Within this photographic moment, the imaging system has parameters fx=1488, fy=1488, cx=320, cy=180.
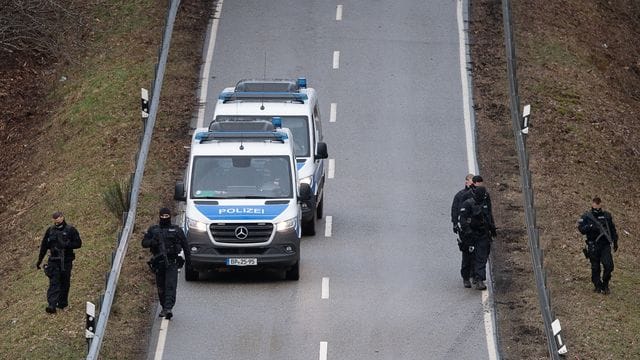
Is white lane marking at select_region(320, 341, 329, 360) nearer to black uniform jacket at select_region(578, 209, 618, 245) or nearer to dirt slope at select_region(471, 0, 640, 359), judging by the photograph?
dirt slope at select_region(471, 0, 640, 359)

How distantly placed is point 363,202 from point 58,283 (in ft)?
28.1

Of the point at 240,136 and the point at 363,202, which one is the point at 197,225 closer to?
the point at 240,136

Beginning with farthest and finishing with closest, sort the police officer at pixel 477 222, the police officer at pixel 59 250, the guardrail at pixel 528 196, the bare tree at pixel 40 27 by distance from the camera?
the bare tree at pixel 40 27 → the police officer at pixel 477 222 → the police officer at pixel 59 250 → the guardrail at pixel 528 196

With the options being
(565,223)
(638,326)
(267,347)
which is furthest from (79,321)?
(565,223)

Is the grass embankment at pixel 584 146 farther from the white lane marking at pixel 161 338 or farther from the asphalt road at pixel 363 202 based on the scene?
the white lane marking at pixel 161 338

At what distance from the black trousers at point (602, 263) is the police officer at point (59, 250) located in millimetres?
8485

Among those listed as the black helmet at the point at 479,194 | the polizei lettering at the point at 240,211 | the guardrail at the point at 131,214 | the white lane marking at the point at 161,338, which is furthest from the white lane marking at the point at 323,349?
the black helmet at the point at 479,194

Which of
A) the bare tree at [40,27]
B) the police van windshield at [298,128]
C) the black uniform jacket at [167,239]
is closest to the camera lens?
the black uniform jacket at [167,239]

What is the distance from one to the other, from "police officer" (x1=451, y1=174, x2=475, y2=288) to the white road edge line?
43cm

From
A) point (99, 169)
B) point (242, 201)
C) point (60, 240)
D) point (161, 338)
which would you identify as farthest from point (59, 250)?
point (99, 169)

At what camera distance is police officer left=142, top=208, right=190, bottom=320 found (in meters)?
22.5

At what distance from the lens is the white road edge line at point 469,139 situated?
22.9 meters

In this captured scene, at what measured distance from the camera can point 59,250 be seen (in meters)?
23.2

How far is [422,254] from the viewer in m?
27.2
